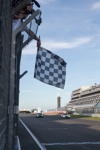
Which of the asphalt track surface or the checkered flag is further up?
the checkered flag

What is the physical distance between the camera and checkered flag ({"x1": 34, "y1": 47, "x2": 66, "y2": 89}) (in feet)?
36.7

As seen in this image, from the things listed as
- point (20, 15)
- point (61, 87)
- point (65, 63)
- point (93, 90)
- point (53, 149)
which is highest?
point (93, 90)

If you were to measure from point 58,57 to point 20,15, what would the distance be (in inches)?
71.2

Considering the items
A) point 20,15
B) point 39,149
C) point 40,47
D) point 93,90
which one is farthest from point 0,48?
point 93,90

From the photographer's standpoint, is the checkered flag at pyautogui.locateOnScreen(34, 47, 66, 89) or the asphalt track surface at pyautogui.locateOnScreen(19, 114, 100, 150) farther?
the asphalt track surface at pyautogui.locateOnScreen(19, 114, 100, 150)

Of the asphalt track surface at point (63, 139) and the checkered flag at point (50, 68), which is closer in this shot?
the checkered flag at point (50, 68)

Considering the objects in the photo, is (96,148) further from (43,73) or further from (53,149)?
(43,73)

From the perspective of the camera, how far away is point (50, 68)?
37.5 feet

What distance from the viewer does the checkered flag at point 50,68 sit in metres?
11.2

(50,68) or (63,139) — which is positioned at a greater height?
(50,68)

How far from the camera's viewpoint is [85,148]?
1686 cm

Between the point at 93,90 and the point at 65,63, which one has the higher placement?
the point at 93,90

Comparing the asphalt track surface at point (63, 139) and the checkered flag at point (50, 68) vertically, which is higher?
the checkered flag at point (50, 68)

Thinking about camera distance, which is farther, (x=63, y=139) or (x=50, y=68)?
(x=63, y=139)
